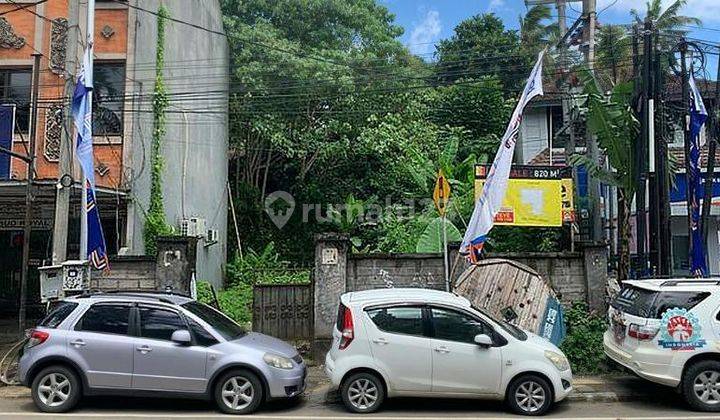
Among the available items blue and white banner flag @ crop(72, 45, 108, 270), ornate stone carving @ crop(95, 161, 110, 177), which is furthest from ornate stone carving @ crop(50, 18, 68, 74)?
blue and white banner flag @ crop(72, 45, 108, 270)

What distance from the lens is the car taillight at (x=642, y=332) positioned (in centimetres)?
824

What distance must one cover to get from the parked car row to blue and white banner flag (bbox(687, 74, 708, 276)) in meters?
4.65

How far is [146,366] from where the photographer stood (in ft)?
26.2

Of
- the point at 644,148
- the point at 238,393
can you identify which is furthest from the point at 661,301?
the point at 238,393

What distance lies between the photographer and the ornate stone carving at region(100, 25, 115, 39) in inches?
589

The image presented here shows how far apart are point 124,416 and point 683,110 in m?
11.9

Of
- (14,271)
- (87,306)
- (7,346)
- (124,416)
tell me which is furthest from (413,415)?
(14,271)

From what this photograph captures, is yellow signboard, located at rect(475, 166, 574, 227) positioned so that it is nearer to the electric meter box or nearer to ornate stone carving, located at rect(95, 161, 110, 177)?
ornate stone carving, located at rect(95, 161, 110, 177)

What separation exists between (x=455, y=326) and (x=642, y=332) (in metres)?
2.49

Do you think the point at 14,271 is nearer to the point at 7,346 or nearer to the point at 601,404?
the point at 7,346

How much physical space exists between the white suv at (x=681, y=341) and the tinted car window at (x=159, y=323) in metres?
6.07

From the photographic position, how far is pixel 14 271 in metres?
17.7

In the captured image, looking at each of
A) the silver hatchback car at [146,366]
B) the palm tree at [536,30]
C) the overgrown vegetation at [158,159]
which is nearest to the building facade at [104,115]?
the overgrown vegetation at [158,159]

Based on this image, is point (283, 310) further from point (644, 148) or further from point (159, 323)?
point (644, 148)
